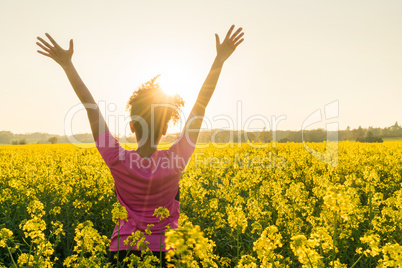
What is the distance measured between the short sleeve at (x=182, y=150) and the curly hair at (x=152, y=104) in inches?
8.2

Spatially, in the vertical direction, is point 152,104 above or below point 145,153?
above

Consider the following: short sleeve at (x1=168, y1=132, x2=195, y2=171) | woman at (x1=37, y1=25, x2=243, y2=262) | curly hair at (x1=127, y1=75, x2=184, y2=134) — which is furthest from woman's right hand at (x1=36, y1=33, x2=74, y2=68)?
short sleeve at (x1=168, y1=132, x2=195, y2=171)

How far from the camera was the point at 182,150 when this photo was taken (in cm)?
232

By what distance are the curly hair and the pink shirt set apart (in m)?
0.22

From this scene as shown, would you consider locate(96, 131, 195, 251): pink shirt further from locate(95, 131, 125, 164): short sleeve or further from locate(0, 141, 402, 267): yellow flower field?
locate(0, 141, 402, 267): yellow flower field

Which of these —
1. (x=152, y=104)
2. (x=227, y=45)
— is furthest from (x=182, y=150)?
(x=227, y=45)

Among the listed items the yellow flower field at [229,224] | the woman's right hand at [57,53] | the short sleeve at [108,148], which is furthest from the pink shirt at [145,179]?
the woman's right hand at [57,53]

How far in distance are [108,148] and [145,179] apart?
1.22 ft

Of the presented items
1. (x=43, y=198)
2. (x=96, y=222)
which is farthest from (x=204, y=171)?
(x=43, y=198)

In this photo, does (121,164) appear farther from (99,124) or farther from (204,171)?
(204,171)

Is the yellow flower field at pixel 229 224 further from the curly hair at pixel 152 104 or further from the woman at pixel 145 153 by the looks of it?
the curly hair at pixel 152 104

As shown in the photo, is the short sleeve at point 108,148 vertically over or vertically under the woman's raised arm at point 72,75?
under

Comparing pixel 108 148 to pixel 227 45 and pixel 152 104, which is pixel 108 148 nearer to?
pixel 152 104

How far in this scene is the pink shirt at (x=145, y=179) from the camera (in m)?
2.20
